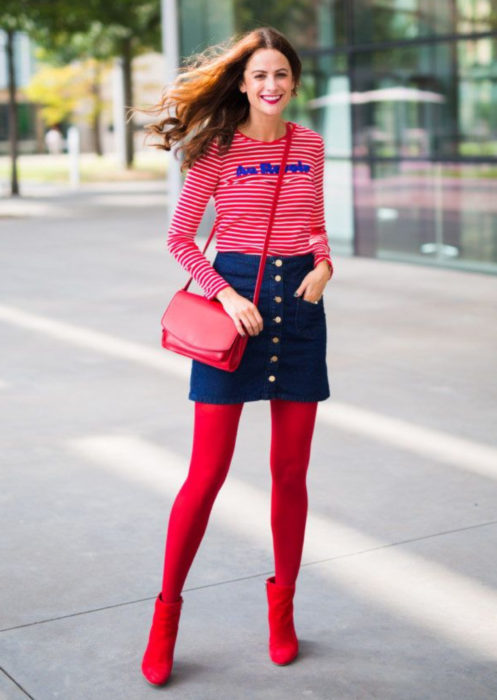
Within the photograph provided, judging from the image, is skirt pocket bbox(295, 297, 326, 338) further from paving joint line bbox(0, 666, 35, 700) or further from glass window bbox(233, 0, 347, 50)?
glass window bbox(233, 0, 347, 50)

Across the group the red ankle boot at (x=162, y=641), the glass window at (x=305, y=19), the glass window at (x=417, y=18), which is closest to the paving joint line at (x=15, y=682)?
the red ankle boot at (x=162, y=641)

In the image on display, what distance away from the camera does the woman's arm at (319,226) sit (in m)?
3.44

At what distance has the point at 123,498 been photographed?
206 inches

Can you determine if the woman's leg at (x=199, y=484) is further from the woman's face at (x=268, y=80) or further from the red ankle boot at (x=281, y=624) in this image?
the woman's face at (x=268, y=80)

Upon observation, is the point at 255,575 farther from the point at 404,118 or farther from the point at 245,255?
the point at 404,118

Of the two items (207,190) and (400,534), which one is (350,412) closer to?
(400,534)

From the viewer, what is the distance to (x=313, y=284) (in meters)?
3.35

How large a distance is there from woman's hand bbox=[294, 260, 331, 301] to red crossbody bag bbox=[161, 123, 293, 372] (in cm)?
13

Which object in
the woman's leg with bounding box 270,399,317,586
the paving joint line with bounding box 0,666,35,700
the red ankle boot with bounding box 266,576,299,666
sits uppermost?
the woman's leg with bounding box 270,399,317,586

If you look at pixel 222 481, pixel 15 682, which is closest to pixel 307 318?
pixel 222 481

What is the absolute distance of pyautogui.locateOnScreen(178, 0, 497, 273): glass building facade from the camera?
1341cm

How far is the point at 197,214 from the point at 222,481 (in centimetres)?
79

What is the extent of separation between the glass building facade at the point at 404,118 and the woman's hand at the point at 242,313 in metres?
10.5

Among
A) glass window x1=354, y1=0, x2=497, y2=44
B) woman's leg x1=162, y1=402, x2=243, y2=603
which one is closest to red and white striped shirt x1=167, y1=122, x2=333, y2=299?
woman's leg x1=162, y1=402, x2=243, y2=603
